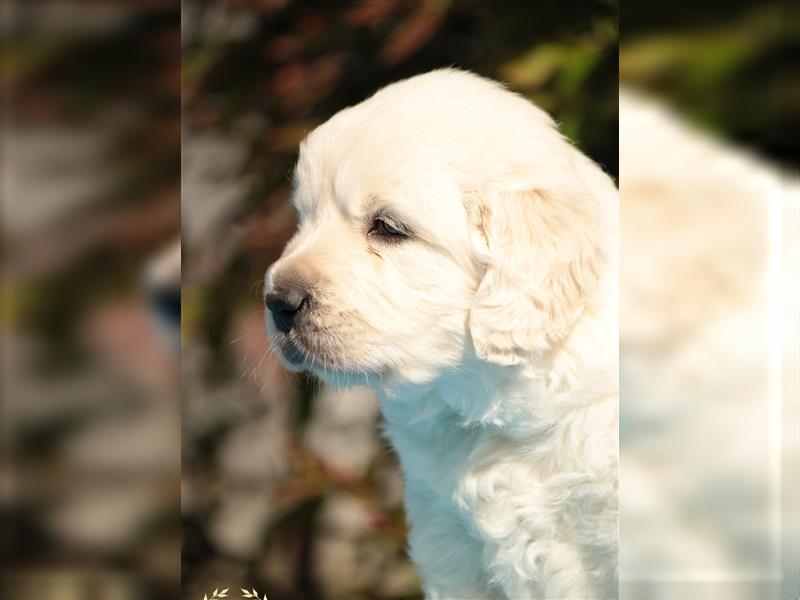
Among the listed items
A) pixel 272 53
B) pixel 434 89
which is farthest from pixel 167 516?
pixel 272 53

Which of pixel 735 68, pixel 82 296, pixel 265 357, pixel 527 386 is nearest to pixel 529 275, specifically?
pixel 527 386

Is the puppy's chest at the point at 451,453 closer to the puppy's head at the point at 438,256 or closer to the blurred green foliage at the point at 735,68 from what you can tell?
the puppy's head at the point at 438,256

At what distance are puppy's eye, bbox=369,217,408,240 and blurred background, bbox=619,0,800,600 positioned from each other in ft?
1.54

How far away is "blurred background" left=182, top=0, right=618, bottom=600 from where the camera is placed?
2635 millimetres

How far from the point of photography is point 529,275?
1772 millimetres

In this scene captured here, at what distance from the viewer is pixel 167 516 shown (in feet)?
5.52

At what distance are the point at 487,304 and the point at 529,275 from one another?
0.31 ft

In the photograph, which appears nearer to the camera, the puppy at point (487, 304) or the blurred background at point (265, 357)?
the puppy at point (487, 304)

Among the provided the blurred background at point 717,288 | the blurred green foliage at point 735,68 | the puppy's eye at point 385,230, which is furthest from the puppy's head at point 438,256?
the blurred green foliage at point 735,68

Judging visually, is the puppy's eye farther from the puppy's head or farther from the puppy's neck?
the puppy's neck

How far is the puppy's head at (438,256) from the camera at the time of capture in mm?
1784

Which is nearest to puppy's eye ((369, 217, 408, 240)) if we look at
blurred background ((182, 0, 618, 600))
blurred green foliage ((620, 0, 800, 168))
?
blurred green foliage ((620, 0, 800, 168))

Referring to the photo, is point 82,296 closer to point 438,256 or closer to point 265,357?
point 438,256

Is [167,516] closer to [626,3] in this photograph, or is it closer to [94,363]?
[94,363]
